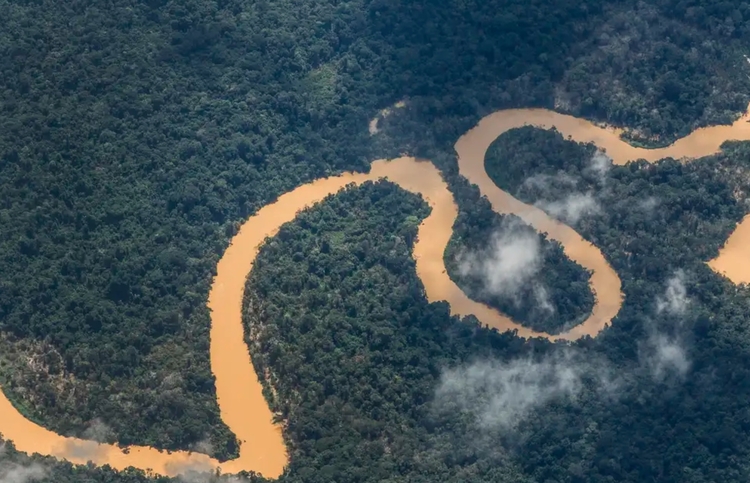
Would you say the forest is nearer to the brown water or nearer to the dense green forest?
the dense green forest

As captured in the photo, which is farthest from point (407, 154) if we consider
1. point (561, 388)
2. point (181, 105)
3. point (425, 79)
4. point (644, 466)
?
point (644, 466)

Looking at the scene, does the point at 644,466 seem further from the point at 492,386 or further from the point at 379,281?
the point at 379,281

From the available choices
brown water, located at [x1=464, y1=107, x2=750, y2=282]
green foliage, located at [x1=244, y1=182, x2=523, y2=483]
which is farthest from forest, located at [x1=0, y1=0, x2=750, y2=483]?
brown water, located at [x1=464, y1=107, x2=750, y2=282]

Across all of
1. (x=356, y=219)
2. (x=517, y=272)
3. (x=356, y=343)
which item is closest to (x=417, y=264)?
(x=356, y=219)

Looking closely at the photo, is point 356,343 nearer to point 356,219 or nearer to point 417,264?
point 417,264

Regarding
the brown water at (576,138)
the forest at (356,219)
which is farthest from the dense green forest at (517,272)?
the brown water at (576,138)

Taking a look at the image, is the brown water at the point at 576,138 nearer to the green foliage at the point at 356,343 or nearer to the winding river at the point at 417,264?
the winding river at the point at 417,264
